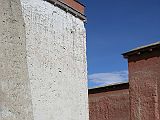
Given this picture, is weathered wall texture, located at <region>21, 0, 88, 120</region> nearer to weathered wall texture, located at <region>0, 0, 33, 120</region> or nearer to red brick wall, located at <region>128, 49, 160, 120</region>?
weathered wall texture, located at <region>0, 0, 33, 120</region>

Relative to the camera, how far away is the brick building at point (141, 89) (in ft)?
47.7

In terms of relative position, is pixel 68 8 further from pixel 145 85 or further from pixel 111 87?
pixel 111 87

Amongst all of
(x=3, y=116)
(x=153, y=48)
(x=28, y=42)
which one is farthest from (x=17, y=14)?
(x=153, y=48)

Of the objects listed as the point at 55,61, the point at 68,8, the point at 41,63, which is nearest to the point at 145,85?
the point at 68,8

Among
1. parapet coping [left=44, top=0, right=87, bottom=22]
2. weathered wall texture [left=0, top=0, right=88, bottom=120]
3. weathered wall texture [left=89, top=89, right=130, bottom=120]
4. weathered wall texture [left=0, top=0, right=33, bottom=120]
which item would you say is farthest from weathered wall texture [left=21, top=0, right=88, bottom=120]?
weathered wall texture [left=89, top=89, right=130, bottom=120]

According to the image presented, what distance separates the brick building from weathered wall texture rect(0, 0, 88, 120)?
11.6ft

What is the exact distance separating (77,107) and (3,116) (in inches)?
186

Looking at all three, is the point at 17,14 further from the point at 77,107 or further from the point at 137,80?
the point at 137,80

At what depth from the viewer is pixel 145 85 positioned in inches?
589

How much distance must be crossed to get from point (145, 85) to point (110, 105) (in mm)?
3649

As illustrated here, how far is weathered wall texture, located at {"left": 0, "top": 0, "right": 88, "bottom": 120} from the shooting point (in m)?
8.00

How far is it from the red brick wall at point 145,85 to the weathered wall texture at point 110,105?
4.96 feet

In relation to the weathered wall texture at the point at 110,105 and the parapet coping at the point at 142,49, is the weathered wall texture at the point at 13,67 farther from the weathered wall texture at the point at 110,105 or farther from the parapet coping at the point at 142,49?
the weathered wall texture at the point at 110,105

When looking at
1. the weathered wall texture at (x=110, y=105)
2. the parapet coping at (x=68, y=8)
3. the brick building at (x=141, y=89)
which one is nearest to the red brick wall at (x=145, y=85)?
the brick building at (x=141, y=89)
